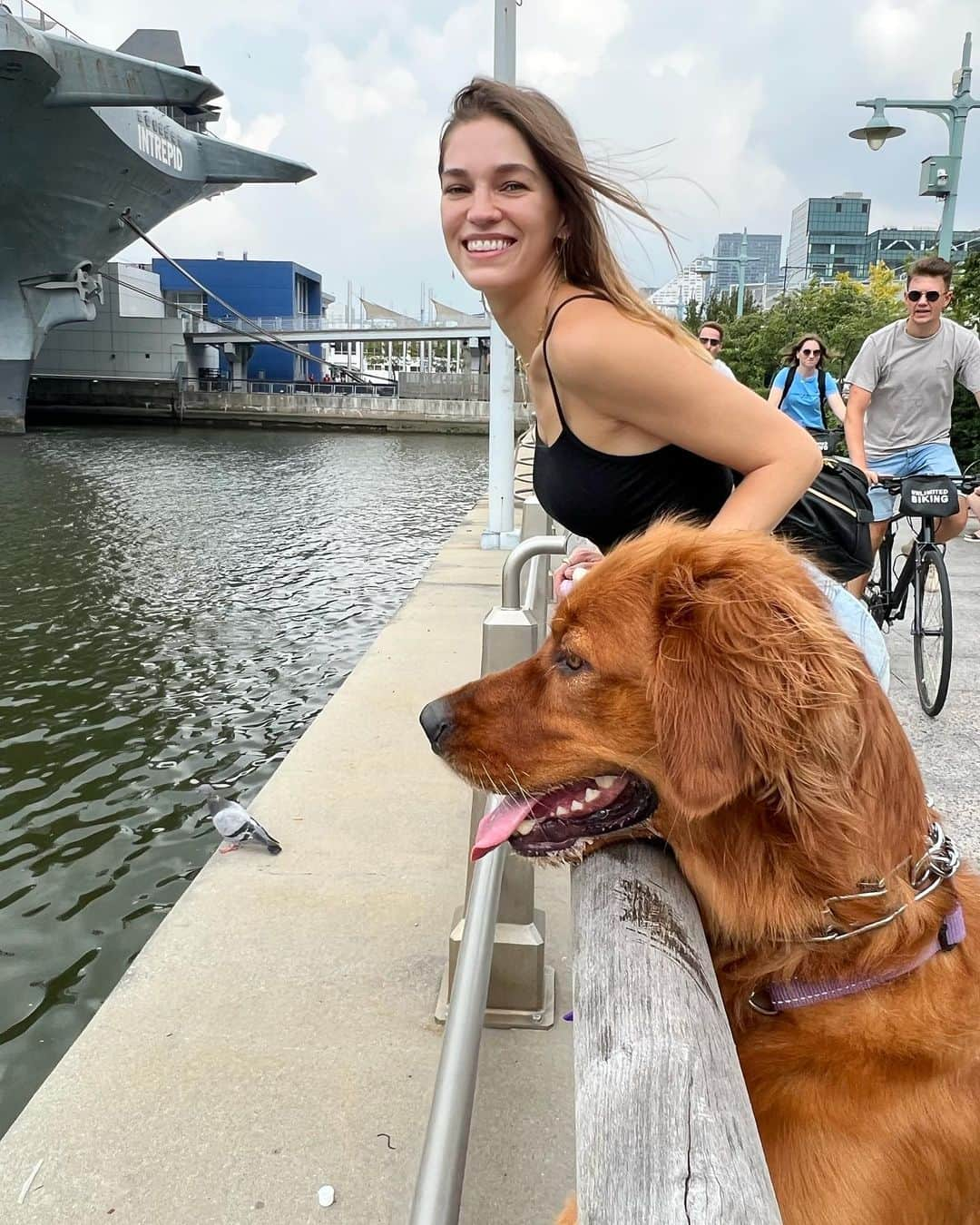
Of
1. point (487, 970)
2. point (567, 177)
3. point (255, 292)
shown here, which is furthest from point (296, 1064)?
point (255, 292)

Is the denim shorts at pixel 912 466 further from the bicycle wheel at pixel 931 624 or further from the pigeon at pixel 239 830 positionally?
the pigeon at pixel 239 830

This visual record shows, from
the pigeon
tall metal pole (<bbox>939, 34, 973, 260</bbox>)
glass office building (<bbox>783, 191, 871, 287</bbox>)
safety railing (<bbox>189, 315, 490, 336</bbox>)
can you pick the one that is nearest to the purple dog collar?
the pigeon

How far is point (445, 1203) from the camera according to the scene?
119cm

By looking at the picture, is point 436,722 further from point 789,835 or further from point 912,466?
point 912,466

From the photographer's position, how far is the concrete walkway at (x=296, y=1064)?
2564mm

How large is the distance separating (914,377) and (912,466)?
0.58m

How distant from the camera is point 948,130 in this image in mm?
14352

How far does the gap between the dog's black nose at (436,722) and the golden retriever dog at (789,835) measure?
163 mm

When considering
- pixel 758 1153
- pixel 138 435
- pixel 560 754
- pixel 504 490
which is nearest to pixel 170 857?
pixel 560 754

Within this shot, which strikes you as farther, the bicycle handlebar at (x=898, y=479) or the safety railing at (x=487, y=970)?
the bicycle handlebar at (x=898, y=479)

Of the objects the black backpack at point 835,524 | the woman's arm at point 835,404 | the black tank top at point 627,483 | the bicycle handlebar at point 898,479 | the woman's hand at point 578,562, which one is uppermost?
the woman's arm at point 835,404

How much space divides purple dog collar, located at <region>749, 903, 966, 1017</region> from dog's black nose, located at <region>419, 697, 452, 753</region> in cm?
75

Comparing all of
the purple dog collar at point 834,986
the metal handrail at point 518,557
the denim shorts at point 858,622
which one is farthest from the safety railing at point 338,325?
the purple dog collar at point 834,986

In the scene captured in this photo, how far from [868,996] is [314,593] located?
12.5 meters
